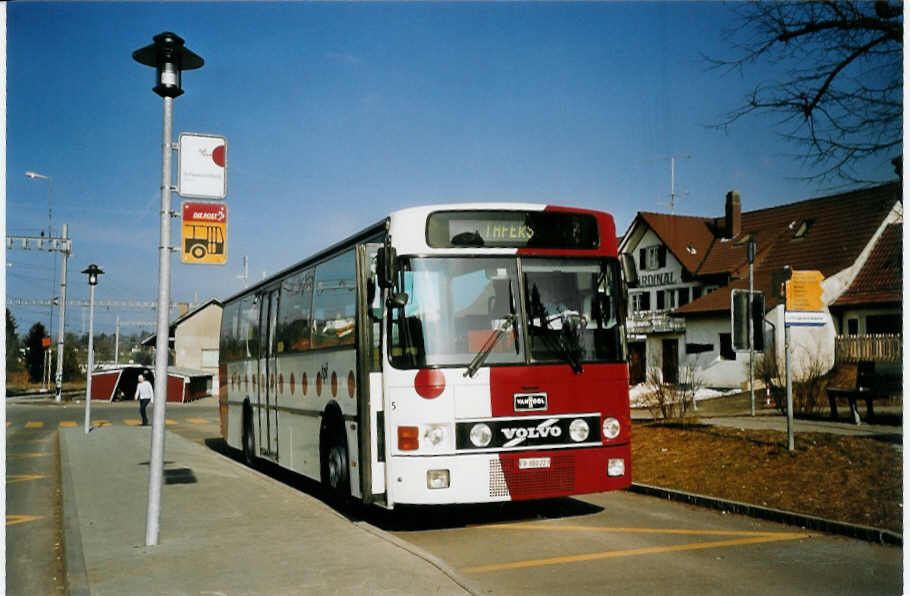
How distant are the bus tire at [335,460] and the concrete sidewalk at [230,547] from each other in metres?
0.35

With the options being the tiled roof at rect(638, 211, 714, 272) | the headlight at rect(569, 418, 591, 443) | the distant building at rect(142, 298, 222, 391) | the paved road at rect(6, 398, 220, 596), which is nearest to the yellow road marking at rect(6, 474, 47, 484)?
the paved road at rect(6, 398, 220, 596)

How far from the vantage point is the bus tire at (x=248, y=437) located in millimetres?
15617

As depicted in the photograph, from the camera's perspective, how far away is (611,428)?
8.84 meters

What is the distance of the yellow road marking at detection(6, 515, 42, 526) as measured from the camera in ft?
36.0

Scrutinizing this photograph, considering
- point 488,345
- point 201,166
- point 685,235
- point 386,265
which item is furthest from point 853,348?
point 685,235

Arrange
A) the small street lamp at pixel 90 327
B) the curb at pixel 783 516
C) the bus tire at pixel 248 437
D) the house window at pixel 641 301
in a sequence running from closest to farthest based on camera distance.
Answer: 1. the curb at pixel 783 516
2. the bus tire at pixel 248 437
3. the small street lamp at pixel 90 327
4. the house window at pixel 641 301

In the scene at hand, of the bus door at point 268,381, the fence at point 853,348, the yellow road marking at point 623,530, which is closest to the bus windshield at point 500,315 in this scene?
the yellow road marking at point 623,530

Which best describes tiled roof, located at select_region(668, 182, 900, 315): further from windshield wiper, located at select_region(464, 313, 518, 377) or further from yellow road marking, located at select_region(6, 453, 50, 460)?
yellow road marking, located at select_region(6, 453, 50, 460)

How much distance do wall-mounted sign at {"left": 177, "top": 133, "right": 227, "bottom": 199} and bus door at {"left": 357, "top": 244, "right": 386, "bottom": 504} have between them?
5.58ft

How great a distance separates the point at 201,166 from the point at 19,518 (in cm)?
604

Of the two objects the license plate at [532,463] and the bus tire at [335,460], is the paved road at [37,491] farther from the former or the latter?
the license plate at [532,463]

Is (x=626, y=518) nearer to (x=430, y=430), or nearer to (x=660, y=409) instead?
(x=430, y=430)

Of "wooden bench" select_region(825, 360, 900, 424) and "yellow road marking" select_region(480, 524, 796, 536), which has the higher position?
"wooden bench" select_region(825, 360, 900, 424)

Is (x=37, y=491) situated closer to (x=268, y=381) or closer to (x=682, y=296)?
(x=268, y=381)
